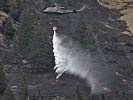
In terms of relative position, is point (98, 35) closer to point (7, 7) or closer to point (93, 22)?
point (93, 22)

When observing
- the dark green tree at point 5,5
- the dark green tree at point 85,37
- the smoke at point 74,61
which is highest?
the dark green tree at point 5,5

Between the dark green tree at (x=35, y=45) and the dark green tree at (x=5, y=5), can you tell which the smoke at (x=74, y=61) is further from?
the dark green tree at (x=5, y=5)

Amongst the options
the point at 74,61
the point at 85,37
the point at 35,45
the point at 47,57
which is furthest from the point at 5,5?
the point at 47,57

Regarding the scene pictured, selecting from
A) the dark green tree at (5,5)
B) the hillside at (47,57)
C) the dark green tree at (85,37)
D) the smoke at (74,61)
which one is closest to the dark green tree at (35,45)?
the hillside at (47,57)

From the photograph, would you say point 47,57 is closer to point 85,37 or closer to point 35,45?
point 35,45

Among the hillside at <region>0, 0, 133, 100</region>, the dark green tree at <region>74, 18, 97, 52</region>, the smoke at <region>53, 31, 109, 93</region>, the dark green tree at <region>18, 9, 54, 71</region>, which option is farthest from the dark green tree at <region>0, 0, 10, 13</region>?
the dark green tree at <region>74, 18, 97, 52</region>

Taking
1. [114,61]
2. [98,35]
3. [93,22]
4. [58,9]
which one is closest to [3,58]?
[58,9]
